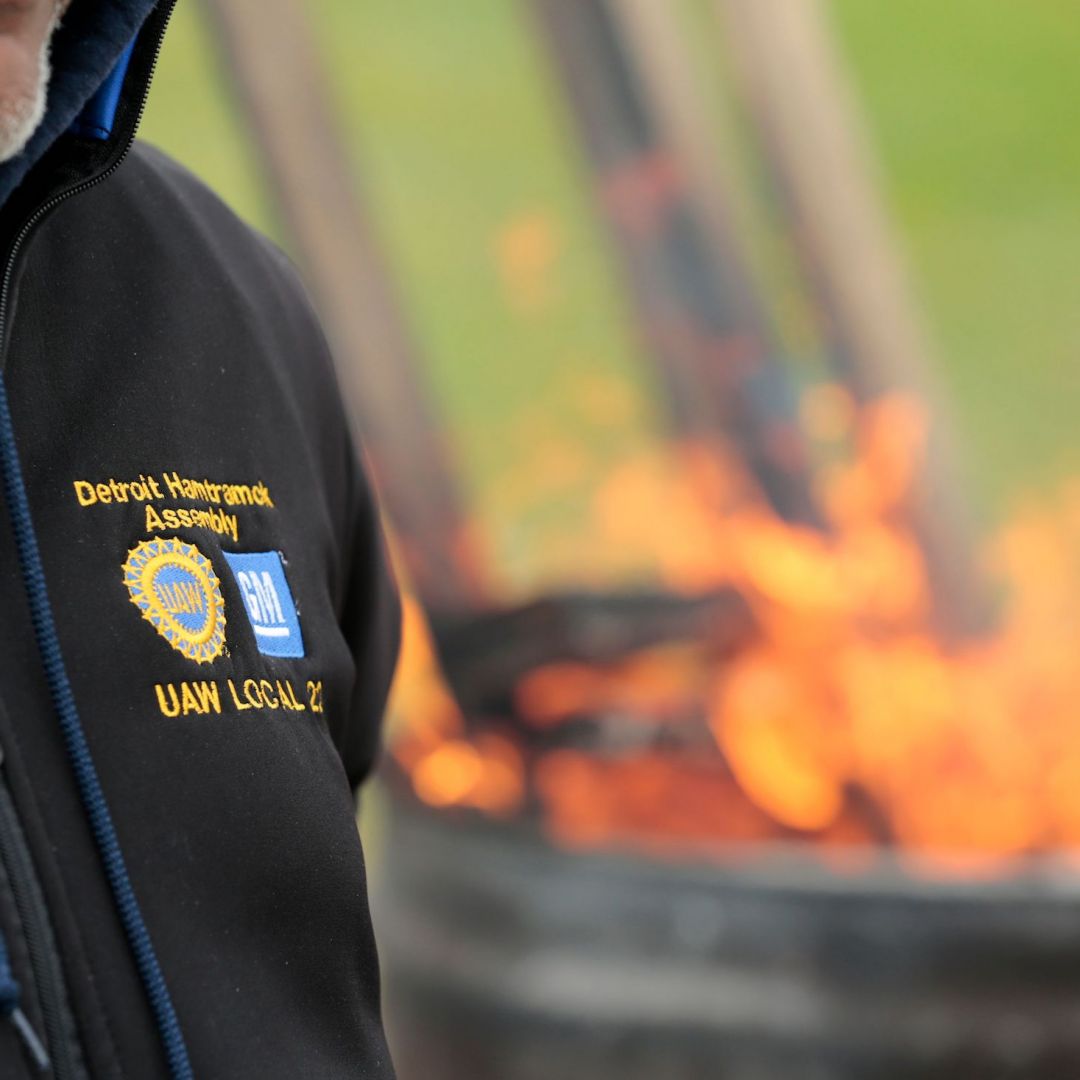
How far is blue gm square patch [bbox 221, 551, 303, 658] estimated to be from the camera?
2.83 feet

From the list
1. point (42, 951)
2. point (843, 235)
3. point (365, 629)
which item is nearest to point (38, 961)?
point (42, 951)

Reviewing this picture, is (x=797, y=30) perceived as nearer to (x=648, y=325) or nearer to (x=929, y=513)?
(x=648, y=325)

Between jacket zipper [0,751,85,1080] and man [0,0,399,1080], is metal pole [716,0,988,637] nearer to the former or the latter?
man [0,0,399,1080]

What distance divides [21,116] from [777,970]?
59.4 inches

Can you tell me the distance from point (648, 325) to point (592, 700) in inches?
34.5

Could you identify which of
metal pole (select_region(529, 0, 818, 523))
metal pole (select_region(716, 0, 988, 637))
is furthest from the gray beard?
metal pole (select_region(716, 0, 988, 637))

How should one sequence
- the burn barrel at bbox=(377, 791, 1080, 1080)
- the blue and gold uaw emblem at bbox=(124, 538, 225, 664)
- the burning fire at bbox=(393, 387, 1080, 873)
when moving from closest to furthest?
the blue and gold uaw emblem at bbox=(124, 538, 225, 664) < the burn barrel at bbox=(377, 791, 1080, 1080) < the burning fire at bbox=(393, 387, 1080, 873)

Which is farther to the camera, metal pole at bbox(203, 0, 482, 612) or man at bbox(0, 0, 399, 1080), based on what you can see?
metal pole at bbox(203, 0, 482, 612)

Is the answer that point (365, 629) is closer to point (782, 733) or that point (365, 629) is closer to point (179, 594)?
point (179, 594)

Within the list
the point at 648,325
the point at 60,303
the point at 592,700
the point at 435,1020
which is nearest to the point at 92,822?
the point at 60,303

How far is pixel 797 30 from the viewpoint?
10.3ft

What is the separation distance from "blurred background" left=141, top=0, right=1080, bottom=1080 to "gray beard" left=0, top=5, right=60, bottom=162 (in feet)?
4.69

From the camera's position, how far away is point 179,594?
822 millimetres

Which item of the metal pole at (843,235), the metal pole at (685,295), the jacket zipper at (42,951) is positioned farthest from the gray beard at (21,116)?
the metal pole at (843,235)
